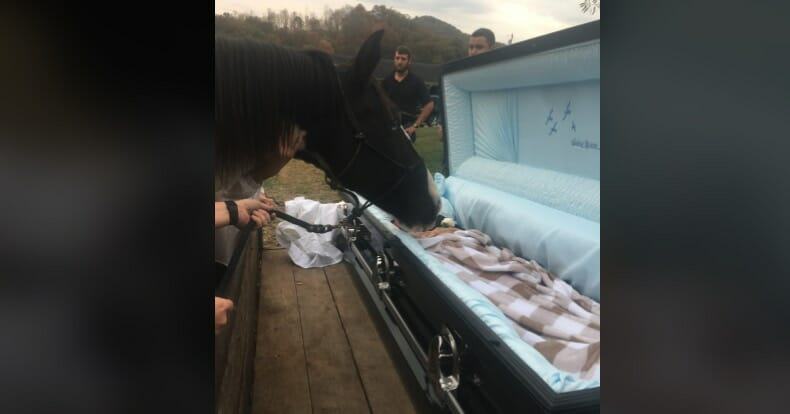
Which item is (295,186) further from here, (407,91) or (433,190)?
(433,190)

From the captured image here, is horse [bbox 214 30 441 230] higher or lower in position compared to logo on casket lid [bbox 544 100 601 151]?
lower

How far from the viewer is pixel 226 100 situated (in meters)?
0.40

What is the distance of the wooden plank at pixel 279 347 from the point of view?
1.66ft

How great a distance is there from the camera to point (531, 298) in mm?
1452

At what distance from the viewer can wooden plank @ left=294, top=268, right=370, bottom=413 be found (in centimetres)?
52

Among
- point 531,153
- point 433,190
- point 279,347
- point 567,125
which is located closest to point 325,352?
point 279,347

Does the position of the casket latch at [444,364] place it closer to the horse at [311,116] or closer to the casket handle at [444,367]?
the casket handle at [444,367]

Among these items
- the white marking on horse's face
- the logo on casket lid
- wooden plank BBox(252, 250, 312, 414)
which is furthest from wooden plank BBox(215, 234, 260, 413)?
the logo on casket lid

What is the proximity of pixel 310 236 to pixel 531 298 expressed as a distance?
3.14 ft

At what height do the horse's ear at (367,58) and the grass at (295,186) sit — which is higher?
the horse's ear at (367,58)

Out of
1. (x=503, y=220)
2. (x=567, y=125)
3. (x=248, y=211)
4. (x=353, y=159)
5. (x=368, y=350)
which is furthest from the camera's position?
(x=503, y=220)

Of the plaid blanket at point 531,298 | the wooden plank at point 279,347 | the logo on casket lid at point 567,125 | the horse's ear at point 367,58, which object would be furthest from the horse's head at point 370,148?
the logo on casket lid at point 567,125

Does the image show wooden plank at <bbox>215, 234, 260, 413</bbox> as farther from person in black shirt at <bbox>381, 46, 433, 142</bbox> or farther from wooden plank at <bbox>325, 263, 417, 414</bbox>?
person in black shirt at <bbox>381, 46, 433, 142</bbox>
